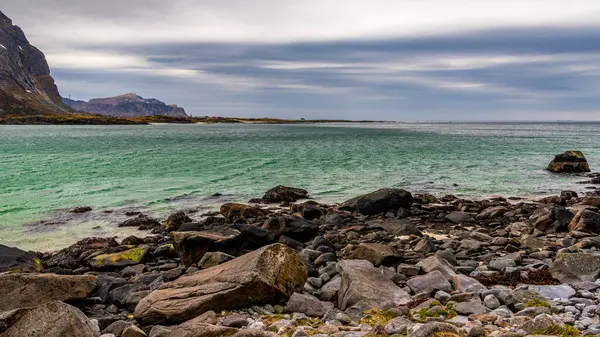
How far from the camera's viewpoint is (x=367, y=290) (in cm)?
972

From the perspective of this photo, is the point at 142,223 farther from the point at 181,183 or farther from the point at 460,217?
the point at 460,217

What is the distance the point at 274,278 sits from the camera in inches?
402

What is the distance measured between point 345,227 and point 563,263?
10127mm

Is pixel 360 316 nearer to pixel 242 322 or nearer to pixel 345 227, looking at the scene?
pixel 242 322

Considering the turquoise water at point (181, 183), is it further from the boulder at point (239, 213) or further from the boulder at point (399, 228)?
the boulder at point (399, 228)

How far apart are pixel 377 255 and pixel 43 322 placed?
334 inches

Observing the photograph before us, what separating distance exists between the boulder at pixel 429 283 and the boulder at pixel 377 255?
6.74 feet

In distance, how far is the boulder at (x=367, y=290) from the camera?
Result: 9.39m

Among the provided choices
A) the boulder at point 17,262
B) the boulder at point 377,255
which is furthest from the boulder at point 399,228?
the boulder at point 17,262

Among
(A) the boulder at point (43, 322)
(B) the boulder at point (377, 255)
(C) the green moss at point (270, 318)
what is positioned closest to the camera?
(A) the boulder at point (43, 322)

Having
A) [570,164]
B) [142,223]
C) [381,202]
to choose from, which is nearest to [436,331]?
[381,202]

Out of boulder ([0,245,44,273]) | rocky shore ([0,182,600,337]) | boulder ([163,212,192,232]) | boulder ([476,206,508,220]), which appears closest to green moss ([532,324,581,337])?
rocky shore ([0,182,600,337])

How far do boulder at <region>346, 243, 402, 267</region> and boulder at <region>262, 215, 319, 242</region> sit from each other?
13.2 feet

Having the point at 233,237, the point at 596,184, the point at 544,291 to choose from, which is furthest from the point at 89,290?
the point at 596,184
